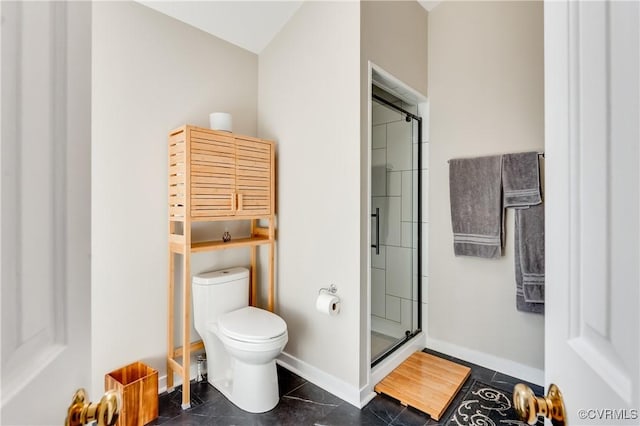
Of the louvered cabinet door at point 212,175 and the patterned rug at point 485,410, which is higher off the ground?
the louvered cabinet door at point 212,175

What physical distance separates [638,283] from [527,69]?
92.6 inches

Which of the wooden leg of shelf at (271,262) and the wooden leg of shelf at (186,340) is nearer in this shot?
the wooden leg of shelf at (186,340)

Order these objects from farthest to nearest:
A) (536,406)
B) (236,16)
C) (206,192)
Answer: (236,16), (206,192), (536,406)

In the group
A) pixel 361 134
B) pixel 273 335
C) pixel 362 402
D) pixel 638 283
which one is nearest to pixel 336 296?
pixel 273 335

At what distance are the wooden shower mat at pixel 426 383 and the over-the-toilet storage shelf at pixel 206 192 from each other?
3.58 feet

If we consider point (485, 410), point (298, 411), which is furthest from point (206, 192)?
point (485, 410)

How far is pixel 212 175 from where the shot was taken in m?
2.03

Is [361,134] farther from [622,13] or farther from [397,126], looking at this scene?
[622,13]

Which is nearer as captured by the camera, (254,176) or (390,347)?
(254,176)

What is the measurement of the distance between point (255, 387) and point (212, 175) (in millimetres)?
1313

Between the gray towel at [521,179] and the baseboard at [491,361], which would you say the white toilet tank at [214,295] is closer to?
the baseboard at [491,361]

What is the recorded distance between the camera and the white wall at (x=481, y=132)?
217 cm

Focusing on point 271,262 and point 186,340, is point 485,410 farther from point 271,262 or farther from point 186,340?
point 186,340

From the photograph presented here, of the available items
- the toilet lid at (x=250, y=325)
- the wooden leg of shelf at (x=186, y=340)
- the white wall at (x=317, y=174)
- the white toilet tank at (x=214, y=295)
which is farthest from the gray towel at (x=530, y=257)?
the wooden leg of shelf at (x=186, y=340)
